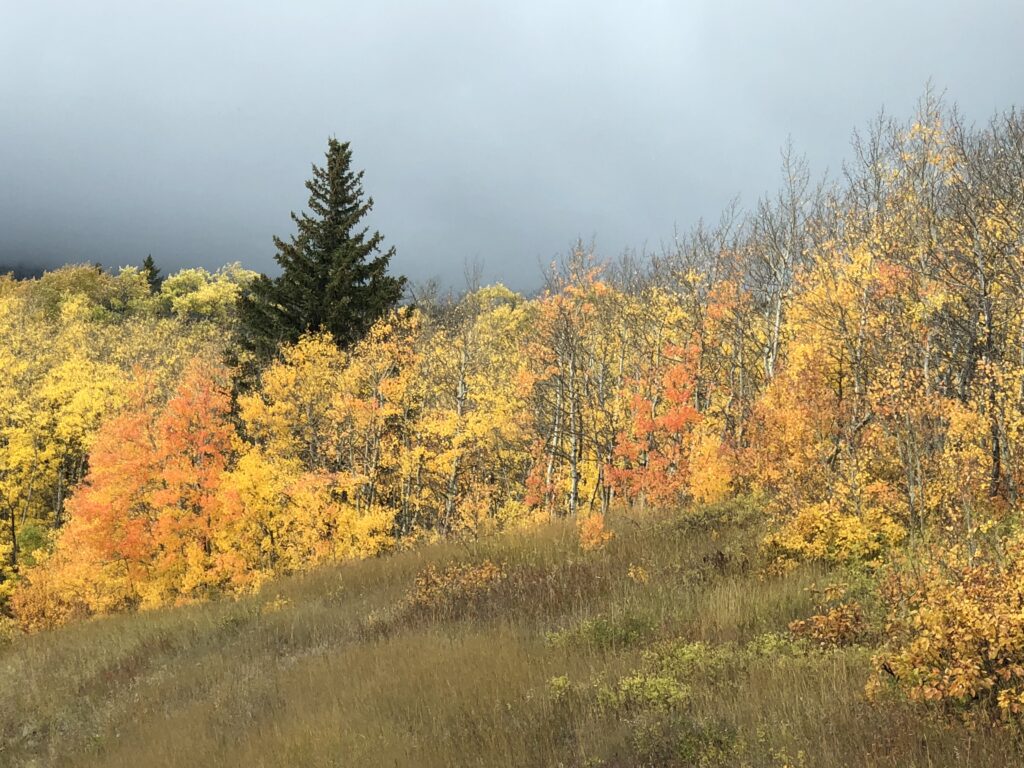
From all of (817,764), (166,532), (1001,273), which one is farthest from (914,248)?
(166,532)

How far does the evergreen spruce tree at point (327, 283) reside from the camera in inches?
1051

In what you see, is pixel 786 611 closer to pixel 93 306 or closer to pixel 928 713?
pixel 928 713

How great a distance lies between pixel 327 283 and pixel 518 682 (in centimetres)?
2366

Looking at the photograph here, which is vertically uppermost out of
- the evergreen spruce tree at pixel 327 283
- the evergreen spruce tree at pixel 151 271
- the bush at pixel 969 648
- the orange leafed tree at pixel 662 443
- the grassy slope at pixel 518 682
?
the evergreen spruce tree at pixel 151 271

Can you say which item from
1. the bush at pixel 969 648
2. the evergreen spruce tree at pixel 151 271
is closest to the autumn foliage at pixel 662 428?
the bush at pixel 969 648

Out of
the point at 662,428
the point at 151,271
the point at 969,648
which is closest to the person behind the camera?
the point at 969,648

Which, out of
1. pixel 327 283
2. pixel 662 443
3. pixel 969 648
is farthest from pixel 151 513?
pixel 969 648

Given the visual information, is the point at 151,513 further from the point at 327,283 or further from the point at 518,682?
the point at 518,682

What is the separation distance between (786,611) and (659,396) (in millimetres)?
19466

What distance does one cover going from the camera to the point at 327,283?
2714 centimetres

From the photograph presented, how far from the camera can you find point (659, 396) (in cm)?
2638

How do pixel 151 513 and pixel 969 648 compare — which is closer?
pixel 969 648

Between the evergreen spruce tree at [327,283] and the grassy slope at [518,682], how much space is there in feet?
50.7

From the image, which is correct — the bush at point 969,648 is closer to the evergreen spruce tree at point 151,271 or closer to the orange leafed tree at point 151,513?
the orange leafed tree at point 151,513
